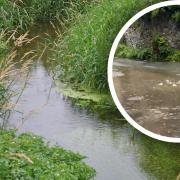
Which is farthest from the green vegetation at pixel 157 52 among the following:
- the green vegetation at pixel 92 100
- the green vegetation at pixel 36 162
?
the green vegetation at pixel 36 162

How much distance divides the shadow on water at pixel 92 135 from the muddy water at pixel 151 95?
18cm

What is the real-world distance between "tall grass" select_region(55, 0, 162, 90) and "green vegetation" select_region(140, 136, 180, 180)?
47.3 inches

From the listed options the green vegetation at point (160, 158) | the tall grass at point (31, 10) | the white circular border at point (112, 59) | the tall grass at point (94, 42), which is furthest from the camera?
the tall grass at point (31, 10)

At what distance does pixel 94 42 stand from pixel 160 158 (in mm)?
1823

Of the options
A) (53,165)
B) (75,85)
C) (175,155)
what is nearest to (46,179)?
(53,165)

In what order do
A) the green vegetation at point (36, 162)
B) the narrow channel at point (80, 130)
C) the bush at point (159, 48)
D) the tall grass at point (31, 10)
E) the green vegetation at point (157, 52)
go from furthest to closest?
the tall grass at point (31, 10) < the bush at point (159, 48) < the green vegetation at point (157, 52) < the narrow channel at point (80, 130) < the green vegetation at point (36, 162)

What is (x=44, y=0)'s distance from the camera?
8469 mm

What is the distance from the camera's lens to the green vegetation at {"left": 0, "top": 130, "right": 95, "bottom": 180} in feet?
10.1

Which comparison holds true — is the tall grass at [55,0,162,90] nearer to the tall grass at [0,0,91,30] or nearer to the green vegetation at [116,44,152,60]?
the green vegetation at [116,44,152,60]

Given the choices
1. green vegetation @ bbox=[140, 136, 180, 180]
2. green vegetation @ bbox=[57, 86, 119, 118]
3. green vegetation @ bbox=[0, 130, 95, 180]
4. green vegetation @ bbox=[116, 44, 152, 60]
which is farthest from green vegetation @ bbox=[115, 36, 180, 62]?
green vegetation @ bbox=[0, 130, 95, 180]

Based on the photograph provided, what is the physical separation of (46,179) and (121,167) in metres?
0.76

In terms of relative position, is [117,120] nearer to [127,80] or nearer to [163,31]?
[127,80]

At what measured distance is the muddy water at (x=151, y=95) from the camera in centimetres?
404

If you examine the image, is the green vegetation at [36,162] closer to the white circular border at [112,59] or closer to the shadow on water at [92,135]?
the shadow on water at [92,135]
